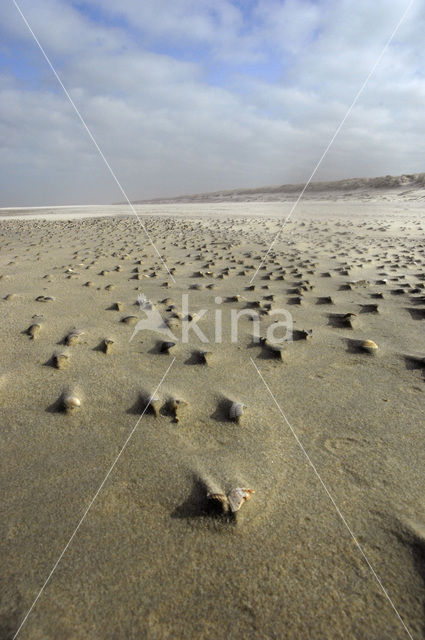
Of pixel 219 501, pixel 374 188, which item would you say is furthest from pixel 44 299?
pixel 374 188

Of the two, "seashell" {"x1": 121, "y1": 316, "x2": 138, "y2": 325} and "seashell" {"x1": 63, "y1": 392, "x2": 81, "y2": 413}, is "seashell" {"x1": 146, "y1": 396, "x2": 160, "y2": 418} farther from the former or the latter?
"seashell" {"x1": 121, "y1": 316, "x2": 138, "y2": 325}

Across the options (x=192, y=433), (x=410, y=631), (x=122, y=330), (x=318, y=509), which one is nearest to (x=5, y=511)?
(x=192, y=433)

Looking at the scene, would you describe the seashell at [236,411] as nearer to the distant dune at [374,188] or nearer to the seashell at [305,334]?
the seashell at [305,334]

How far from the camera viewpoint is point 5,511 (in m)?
1.14

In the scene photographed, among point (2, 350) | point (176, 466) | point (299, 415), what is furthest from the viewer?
point (2, 350)

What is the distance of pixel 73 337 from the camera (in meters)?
2.28

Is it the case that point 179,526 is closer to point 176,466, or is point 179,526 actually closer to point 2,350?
point 176,466

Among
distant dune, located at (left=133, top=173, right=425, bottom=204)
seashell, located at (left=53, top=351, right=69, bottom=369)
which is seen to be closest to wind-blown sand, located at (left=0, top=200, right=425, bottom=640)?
seashell, located at (left=53, top=351, right=69, bottom=369)

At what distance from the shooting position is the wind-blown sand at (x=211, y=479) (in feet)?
2.96

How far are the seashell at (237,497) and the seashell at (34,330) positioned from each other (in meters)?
1.67

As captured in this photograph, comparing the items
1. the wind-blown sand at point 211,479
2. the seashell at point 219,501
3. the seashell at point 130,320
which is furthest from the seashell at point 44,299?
the seashell at point 219,501

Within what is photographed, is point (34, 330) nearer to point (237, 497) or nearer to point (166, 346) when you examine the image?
point (166, 346)

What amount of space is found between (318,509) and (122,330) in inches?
67.4

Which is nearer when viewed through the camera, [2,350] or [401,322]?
[2,350]
